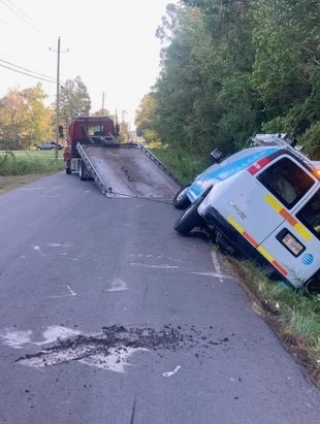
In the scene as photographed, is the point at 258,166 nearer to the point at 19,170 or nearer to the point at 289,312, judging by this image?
the point at 289,312

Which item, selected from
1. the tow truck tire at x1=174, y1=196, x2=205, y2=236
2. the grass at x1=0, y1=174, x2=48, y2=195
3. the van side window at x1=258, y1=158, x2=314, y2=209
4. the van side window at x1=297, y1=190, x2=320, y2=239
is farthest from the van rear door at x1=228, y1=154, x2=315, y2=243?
the grass at x1=0, y1=174, x2=48, y2=195

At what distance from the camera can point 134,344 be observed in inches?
234

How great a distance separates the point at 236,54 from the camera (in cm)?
2159

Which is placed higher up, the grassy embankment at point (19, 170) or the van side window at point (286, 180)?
the van side window at point (286, 180)

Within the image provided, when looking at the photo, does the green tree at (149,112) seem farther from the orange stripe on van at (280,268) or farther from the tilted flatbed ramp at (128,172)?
the orange stripe on van at (280,268)

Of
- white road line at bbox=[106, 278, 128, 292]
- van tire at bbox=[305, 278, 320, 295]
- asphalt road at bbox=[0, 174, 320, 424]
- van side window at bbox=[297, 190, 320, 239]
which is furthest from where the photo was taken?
van side window at bbox=[297, 190, 320, 239]

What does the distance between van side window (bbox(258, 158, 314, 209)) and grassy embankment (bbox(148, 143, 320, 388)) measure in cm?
127

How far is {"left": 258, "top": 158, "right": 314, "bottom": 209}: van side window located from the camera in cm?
1011

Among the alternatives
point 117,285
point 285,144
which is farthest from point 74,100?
point 117,285

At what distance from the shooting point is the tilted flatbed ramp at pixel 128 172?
Result: 1991 centimetres

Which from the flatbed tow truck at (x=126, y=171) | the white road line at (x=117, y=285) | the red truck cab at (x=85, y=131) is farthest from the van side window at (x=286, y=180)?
the red truck cab at (x=85, y=131)

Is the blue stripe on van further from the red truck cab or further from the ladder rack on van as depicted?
the red truck cab

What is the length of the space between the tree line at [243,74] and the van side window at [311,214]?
4.60 m

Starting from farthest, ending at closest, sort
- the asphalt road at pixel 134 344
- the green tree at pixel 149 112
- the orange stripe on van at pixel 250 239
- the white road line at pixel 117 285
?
the green tree at pixel 149 112
the orange stripe on van at pixel 250 239
the white road line at pixel 117 285
the asphalt road at pixel 134 344
